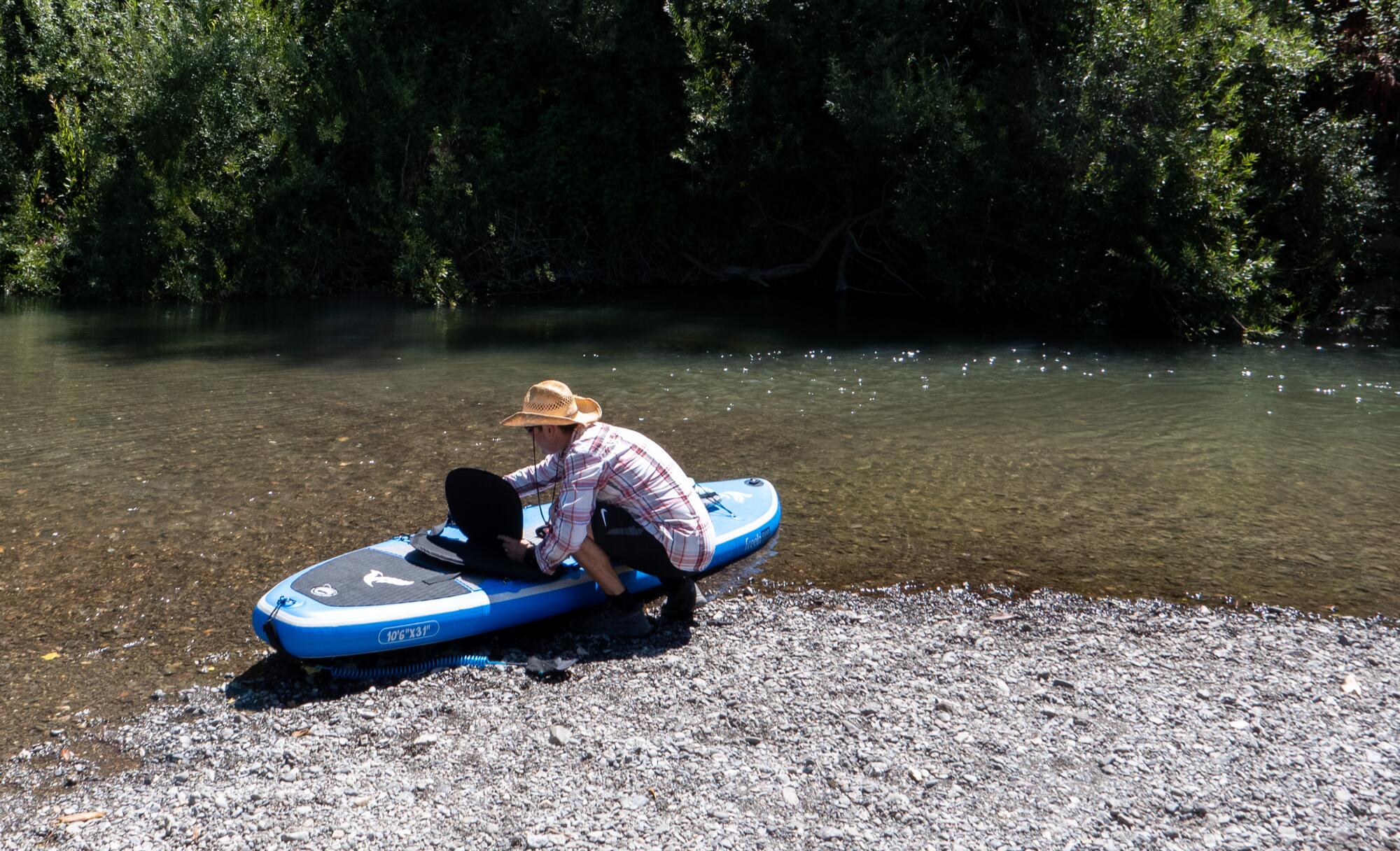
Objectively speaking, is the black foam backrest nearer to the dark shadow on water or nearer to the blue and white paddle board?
the blue and white paddle board

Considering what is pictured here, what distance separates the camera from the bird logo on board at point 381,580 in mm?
4977

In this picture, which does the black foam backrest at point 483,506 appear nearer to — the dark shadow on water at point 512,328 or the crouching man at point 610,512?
the crouching man at point 610,512

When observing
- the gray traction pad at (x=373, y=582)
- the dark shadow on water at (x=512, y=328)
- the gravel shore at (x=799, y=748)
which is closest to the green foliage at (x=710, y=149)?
the dark shadow on water at (x=512, y=328)

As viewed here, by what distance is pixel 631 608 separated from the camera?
5094 mm

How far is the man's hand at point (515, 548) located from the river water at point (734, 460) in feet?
4.02

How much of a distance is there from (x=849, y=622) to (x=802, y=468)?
281 cm

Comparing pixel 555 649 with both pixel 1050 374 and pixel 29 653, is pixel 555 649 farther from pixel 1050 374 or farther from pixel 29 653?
pixel 1050 374

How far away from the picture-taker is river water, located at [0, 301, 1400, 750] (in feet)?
18.5

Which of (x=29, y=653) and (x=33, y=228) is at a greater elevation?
(x=33, y=228)

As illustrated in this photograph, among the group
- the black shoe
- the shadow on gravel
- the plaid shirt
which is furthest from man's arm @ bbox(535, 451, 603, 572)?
the black shoe

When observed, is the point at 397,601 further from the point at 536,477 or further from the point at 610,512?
the point at 610,512

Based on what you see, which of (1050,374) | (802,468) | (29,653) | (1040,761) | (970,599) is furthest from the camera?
(1050,374)

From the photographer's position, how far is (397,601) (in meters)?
4.82

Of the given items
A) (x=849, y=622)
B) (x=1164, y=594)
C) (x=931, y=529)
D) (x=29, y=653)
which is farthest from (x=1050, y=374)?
(x=29, y=653)
